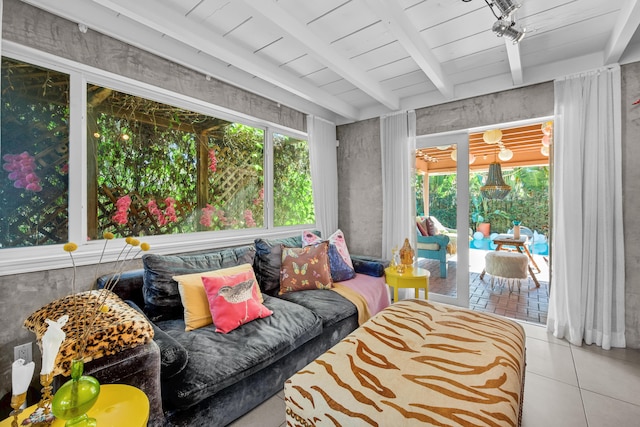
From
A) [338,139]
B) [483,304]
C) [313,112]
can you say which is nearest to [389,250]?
[483,304]

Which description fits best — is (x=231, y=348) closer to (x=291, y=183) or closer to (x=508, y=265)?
(x=291, y=183)

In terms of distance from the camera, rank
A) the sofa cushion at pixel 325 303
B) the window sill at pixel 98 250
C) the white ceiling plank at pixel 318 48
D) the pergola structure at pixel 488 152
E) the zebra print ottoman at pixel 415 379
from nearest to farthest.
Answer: the zebra print ottoman at pixel 415 379 < the window sill at pixel 98 250 < the white ceiling plank at pixel 318 48 < the sofa cushion at pixel 325 303 < the pergola structure at pixel 488 152

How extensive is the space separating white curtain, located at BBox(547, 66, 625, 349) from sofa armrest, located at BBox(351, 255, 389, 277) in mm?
1569

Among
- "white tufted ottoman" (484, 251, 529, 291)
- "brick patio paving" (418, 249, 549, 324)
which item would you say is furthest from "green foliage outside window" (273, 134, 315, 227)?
"white tufted ottoman" (484, 251, 529, 291)

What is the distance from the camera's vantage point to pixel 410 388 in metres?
1.17

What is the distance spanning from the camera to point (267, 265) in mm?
2557

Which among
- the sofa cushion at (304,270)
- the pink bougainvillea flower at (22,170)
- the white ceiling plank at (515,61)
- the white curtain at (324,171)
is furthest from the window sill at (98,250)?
the white ceiling plank at (515,61)

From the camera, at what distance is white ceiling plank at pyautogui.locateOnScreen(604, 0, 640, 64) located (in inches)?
66.9

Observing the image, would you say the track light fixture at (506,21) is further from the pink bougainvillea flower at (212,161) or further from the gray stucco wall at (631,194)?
the pink bougainvillea flower at (212,161)

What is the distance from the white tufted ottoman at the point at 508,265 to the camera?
144 inches

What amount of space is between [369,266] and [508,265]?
2068mm

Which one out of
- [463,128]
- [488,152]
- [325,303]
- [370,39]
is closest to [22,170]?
[325,303]

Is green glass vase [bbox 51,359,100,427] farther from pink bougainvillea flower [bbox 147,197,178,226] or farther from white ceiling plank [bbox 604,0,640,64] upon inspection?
white ceiling plank [bbox 604,0,640,64]

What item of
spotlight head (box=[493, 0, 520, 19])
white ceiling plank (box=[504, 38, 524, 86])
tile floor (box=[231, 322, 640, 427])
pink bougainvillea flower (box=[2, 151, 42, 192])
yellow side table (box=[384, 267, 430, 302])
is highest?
white ceiling plank (box=[504, 38, 524, 86])
